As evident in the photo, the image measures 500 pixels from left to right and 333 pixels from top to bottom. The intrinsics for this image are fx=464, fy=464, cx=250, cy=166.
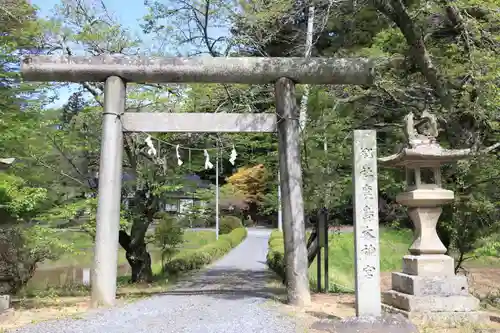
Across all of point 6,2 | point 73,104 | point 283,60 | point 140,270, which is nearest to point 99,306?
point 140,270

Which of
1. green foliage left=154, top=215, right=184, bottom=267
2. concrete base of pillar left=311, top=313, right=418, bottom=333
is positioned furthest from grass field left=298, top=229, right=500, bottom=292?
concrete base of pillar left=311, top=313, right=418, bottom=333

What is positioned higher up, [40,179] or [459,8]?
[459,8]

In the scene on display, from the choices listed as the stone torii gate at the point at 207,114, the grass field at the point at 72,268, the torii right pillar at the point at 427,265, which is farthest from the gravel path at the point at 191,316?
the grass field at the point at 72,268

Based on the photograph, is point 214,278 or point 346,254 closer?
point 214,278

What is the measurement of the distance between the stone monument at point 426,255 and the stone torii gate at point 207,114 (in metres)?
1.81

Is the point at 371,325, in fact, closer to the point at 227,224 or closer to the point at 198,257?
the point at 198,257

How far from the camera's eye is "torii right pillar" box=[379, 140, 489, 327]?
7.46 meters

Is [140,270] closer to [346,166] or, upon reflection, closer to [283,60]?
[346,166]

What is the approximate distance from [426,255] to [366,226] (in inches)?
65.0

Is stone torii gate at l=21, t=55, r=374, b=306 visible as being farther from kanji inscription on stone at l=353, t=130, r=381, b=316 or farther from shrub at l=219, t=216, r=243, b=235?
shrub at l=219, t=216, r=243, b=235

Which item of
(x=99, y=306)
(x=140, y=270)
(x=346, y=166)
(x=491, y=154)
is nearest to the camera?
(x=99, y=306)

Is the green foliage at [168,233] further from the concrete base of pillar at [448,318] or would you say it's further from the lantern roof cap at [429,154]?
the concrete base of pillar at [448,318]

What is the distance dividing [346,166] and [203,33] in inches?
204

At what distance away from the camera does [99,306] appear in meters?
8.77
